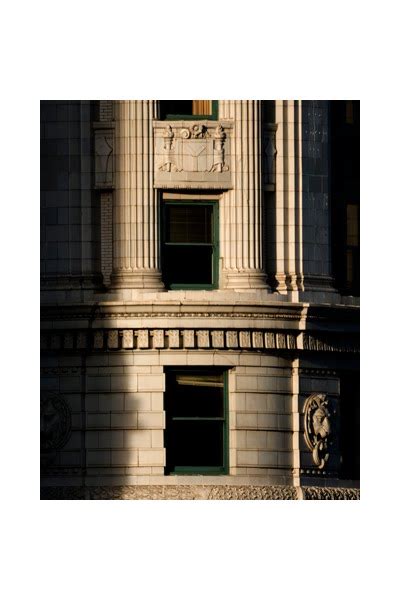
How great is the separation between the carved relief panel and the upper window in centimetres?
29

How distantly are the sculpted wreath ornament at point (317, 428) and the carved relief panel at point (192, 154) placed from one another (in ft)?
18.8

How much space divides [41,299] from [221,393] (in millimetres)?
4881

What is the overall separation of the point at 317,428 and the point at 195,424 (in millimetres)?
3084

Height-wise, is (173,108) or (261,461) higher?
(173,108)

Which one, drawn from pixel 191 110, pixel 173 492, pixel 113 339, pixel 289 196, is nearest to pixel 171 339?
pixel 113 339

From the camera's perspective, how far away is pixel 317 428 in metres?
61.6

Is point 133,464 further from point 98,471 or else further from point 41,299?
point 41,299

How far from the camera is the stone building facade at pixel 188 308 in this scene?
198 feet

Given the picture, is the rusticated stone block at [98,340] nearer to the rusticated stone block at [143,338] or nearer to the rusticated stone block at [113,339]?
the rusticated stone block at [113,339]

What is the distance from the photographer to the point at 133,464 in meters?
60.4

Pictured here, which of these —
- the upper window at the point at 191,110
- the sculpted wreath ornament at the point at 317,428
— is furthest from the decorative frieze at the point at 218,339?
the upper window at the point at 191,110

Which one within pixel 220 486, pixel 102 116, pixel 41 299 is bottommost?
pixel 220 486

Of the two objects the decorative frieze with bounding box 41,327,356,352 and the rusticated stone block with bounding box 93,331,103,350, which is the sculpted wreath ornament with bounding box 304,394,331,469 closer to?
the decorative frieze with bounding box 41,327,356,352
